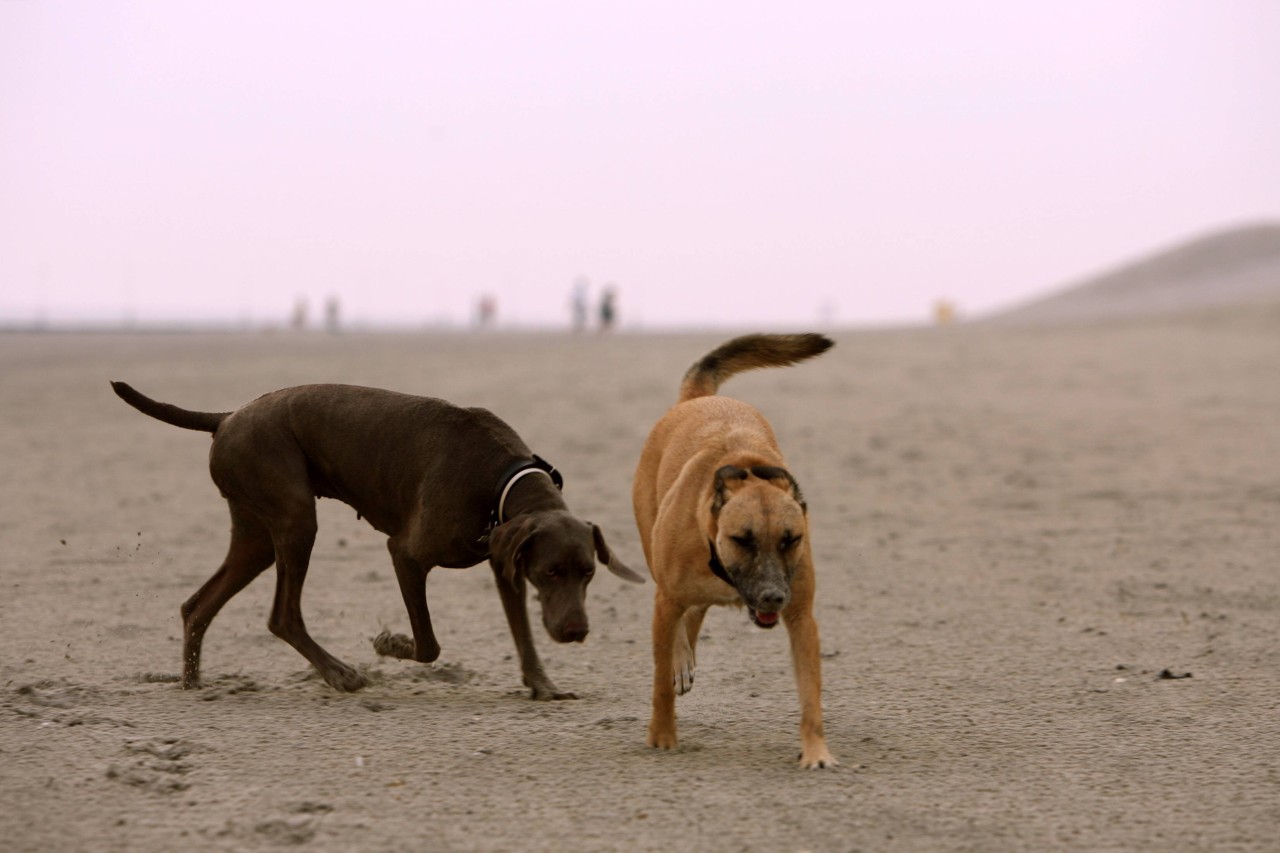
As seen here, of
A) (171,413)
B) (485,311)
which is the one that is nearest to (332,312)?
(485,311)

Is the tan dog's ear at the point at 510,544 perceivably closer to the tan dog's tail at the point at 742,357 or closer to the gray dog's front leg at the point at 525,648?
the gray dog's front leg at the point at 525,648

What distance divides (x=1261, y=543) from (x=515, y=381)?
39.1ft

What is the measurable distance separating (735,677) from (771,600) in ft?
6.51

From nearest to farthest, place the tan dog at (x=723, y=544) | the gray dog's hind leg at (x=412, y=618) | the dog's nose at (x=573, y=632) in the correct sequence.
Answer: the tan dog at (x=723, y=544) → the dog's nose at (x=573, y=632) → the gray dog's hind leg at (x=412, y=618)

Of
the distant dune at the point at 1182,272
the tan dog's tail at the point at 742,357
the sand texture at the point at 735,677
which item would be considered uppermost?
the distant dune at the point at 1182,272

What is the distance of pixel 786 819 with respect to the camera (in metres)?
4.59

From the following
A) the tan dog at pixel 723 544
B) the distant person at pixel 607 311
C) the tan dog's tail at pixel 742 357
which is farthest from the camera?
the distant person at pixel 607 311

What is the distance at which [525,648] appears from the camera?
624cm

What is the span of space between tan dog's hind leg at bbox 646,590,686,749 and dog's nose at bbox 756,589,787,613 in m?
0.61

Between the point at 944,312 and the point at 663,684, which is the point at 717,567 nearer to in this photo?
the point at 663,684

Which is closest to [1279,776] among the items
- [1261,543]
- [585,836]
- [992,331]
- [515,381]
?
[585,836]

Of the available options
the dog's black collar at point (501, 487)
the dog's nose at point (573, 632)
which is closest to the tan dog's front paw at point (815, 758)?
the dog's nose at point (573, 632)

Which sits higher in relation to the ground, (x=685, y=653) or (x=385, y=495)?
(x=385, y=495)

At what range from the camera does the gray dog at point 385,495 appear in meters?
6.04
